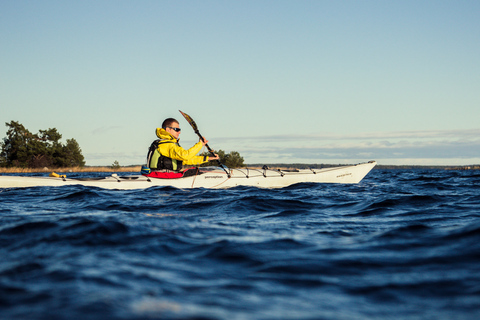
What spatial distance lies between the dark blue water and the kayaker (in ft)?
14.5

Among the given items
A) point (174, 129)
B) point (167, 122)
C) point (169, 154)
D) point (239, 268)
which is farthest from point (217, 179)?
point (239, 268)

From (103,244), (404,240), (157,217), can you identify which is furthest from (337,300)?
(157,217)

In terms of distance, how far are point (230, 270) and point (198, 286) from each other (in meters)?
0.48

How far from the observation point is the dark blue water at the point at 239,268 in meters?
2.23

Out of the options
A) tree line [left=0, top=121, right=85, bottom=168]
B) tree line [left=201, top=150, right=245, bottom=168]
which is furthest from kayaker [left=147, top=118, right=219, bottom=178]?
tree line [left=0, top=121, right=85, bottom=168]

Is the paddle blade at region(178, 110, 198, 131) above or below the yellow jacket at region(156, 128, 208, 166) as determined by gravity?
above

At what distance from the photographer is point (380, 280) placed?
2760 millimetres

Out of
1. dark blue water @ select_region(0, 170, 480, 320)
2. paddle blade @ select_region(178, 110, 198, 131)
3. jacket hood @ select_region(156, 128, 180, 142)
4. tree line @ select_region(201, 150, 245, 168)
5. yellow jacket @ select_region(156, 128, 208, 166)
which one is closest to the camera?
dark blue water @ select_region(0, 170, 480, 320)

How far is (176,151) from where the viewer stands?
33.6 feet

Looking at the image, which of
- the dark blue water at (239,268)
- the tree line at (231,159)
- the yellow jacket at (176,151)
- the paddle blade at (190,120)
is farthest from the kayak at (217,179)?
the tree line at (231,159)

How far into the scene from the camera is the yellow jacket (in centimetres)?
1020

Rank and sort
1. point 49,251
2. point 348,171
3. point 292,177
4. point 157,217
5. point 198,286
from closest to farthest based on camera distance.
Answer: point 198,286, point 49,251, point 157,217, point 292,177, point 348,171

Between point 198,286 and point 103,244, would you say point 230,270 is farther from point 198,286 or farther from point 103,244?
point 103,244

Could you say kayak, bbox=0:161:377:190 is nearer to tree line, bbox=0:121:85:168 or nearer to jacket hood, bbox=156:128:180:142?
jacket hood, bbox=156:128:180:142
